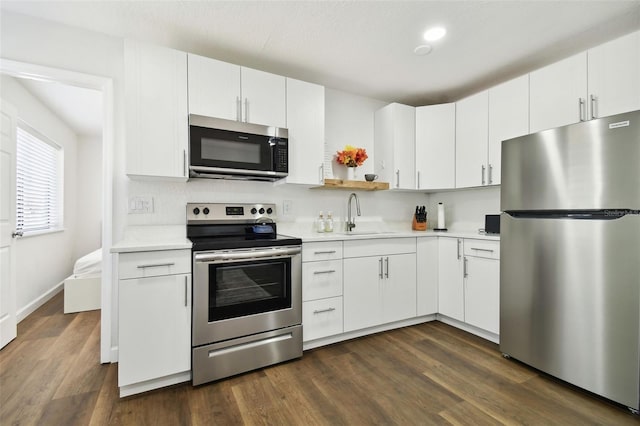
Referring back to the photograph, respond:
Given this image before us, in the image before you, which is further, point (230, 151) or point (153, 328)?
point (230, 151)

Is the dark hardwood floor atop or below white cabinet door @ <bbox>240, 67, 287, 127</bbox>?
below

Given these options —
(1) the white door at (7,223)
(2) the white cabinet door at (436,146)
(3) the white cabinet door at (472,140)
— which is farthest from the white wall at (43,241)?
(3) the white cabinet door at (472,140)

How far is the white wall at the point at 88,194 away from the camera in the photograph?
509 cm

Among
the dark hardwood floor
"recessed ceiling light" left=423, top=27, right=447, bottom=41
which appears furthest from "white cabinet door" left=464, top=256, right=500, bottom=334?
"recessed ceiling light" left=423, top=27, right=447, bottom=41

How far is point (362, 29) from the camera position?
7.08ft

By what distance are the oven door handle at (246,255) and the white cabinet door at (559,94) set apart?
7.35 ft

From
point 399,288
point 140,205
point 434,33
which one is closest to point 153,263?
point 140,205

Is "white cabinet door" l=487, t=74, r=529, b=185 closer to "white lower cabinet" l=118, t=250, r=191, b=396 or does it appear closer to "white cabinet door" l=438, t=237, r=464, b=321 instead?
"white cabinet door" l=438, t=237, r=464, b=321

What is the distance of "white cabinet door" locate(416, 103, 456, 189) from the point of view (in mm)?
3143

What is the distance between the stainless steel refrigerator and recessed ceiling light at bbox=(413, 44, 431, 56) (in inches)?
39.1

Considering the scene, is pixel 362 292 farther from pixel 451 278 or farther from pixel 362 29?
pixel 362 29

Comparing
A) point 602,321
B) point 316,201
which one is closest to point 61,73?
point 316,201

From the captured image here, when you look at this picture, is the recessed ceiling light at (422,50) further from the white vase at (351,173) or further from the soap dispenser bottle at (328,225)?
the soap dispenser bottle at (328,225)

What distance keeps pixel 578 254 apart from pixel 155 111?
298 centimetres
